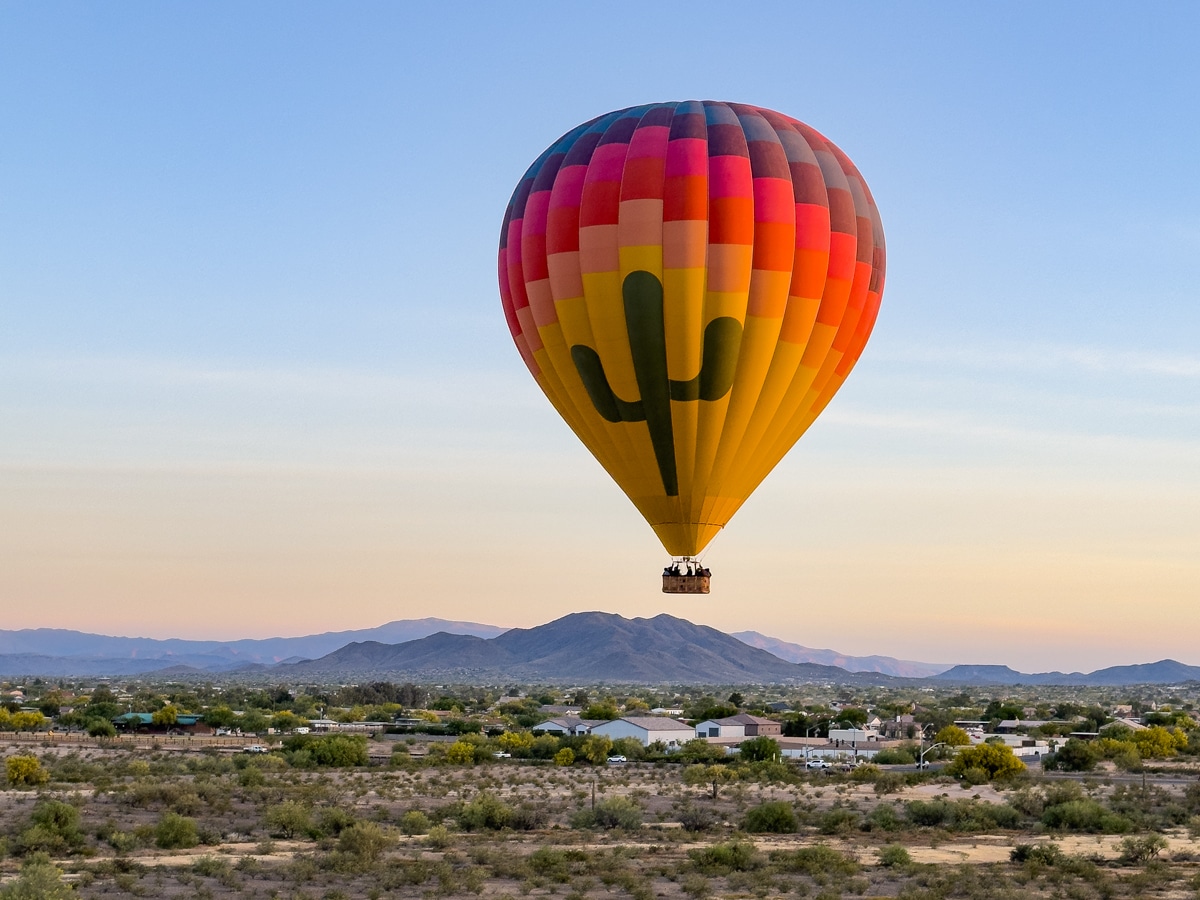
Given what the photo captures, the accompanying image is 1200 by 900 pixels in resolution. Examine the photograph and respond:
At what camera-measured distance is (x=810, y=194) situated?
3212 centimetres

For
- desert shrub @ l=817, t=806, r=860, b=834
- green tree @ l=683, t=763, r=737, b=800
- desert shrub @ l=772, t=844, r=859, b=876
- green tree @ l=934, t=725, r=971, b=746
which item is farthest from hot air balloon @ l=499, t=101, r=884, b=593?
green tree @ l=934, t=725, r=971, b=746

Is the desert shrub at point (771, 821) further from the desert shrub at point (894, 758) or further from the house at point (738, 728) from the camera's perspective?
the house at point (738, 728)

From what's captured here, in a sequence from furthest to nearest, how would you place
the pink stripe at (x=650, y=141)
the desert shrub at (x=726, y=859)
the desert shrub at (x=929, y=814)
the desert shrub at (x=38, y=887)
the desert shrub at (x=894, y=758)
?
1. the desert shrub at (x=894, y=758)
2. the desert shrub at (x=929, y=814)
3. the desert shrub at (x=726, y=859)
4. the pink stripe at (x=650, y=141)
5. the desert shrub at (x=38, y=887)

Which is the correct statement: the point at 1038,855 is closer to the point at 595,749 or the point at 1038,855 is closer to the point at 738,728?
the point at 595,749

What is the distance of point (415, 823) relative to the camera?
41.3 metres

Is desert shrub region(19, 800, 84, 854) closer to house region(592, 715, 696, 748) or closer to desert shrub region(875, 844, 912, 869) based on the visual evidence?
desert shrub region(875, 844, 912, 869)

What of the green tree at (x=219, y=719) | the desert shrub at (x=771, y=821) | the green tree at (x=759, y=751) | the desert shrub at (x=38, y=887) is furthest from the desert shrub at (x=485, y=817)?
the green tree at (x=219, y=719)

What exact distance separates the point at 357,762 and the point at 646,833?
85.6 feet

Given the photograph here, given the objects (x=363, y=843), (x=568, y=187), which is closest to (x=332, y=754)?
(x=363, y=843)

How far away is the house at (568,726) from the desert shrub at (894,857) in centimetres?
4732

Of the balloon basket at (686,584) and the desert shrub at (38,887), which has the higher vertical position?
the balloon basket at (686,584)

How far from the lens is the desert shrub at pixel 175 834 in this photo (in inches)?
1465

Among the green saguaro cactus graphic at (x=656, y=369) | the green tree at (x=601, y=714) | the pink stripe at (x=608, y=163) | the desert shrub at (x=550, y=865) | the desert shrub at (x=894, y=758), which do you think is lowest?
the desert shrub at (x=550, y=865)

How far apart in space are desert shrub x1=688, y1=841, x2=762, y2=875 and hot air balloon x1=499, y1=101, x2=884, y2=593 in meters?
7.30
